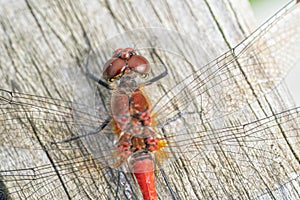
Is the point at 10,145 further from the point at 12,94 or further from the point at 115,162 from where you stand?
the point at 115,162

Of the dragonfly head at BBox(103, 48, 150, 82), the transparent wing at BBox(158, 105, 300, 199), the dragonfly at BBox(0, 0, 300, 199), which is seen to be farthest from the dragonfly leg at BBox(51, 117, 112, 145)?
Answer: the transparent wing at BBox(158, 105, 300, 199)

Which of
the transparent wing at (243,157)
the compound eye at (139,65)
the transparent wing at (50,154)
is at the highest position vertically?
the compound eye at (139,65)

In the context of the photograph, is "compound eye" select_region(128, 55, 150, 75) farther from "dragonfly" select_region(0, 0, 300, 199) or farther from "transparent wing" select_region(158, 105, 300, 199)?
"transparent wing" select_region(158, 105, 300, 199)

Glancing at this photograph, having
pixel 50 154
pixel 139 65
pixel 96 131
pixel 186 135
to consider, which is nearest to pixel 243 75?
pixel 186 135

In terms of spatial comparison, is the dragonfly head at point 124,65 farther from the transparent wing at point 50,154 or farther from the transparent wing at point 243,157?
the transparent wing at point 243,157

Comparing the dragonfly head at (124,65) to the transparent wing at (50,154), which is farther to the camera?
the dragonfly head at (124,65)

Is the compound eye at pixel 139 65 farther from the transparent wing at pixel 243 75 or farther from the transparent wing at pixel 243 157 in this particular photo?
the transparent wing at pixel 243 157

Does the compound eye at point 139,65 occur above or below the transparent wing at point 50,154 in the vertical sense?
above

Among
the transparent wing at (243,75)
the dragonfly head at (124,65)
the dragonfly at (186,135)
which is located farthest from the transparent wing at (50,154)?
the transparent wing at (243,75)
